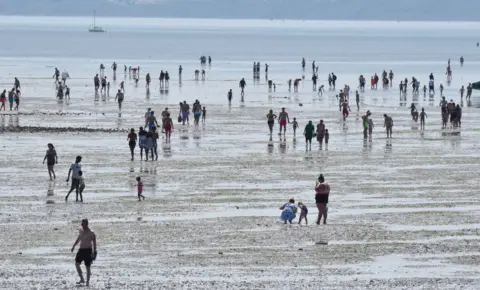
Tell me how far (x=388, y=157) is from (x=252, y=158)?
5.23 m

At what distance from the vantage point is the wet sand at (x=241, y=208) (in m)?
28.8

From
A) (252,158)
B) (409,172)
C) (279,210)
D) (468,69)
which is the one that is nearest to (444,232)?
(279,210)

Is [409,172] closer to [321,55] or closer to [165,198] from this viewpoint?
[165,198]

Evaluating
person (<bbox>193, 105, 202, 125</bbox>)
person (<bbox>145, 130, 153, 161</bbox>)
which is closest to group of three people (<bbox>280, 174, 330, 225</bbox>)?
person (<bbox>145, 130, 153, 161</bbox>)

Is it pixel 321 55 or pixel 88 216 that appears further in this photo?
pixel 321 55

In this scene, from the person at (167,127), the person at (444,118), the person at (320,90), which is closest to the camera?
the person at (167,127)

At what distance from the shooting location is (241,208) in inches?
1508

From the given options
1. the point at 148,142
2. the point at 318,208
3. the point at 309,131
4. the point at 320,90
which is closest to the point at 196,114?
the point at 309,131

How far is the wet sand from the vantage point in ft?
94.5

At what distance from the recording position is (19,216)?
36438 mm

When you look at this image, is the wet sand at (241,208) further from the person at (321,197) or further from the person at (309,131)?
the person at (309,131)

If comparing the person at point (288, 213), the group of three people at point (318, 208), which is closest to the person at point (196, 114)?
the group of three people at point (318, 208)

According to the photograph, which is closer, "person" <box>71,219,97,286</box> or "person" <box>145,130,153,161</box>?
"person" <box>71,219,97,286</box>

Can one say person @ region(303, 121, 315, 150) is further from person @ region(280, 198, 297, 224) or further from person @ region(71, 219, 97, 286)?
person @ region(71, 219, 97, 286)
